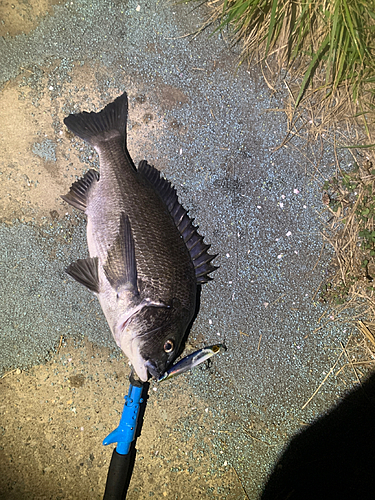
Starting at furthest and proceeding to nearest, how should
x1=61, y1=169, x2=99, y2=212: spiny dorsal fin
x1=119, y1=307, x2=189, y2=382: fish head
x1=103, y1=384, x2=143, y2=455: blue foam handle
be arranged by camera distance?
x1=61, y1=169, x2=99, y2=212: spiny dorsal fin → x1=103, y1=384, x2=143, y2=455: blue foam handle → x1=119, y1=307, x2=189, y2=382: fish head

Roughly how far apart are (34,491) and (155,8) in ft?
14.4

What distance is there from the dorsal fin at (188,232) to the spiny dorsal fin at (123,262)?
0.42 m

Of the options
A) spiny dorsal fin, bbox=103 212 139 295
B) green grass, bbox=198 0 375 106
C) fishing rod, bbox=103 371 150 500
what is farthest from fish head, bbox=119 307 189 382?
green grass, bbox=198 0 375 106

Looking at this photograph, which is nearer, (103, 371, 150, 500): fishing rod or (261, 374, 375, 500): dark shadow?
(103, 371, 150, 500): fishing rod

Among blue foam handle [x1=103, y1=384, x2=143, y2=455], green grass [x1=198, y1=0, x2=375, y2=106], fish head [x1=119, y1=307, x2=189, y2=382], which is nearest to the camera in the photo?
fish head [x1=119, y1=307, x2=189, y2=382]

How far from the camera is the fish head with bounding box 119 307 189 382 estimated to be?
2047 millimetres

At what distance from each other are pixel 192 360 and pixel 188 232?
1121 mm

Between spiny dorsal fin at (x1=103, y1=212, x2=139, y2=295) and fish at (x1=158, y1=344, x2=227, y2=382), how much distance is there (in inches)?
33.3

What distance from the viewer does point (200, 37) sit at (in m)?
2.60

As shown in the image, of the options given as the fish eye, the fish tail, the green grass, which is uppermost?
the fish tail

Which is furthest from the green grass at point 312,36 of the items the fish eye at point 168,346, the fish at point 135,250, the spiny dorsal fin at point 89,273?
the fish eye at point 168,346

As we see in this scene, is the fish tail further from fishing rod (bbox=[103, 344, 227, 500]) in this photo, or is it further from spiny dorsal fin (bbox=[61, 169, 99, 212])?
fishing rod (bbox=[103, 344, 227, 500])

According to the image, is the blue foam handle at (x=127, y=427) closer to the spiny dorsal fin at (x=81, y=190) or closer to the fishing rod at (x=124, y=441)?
the fishing rod at (x=124, y=441)

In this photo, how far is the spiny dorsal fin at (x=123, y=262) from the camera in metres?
2.08
